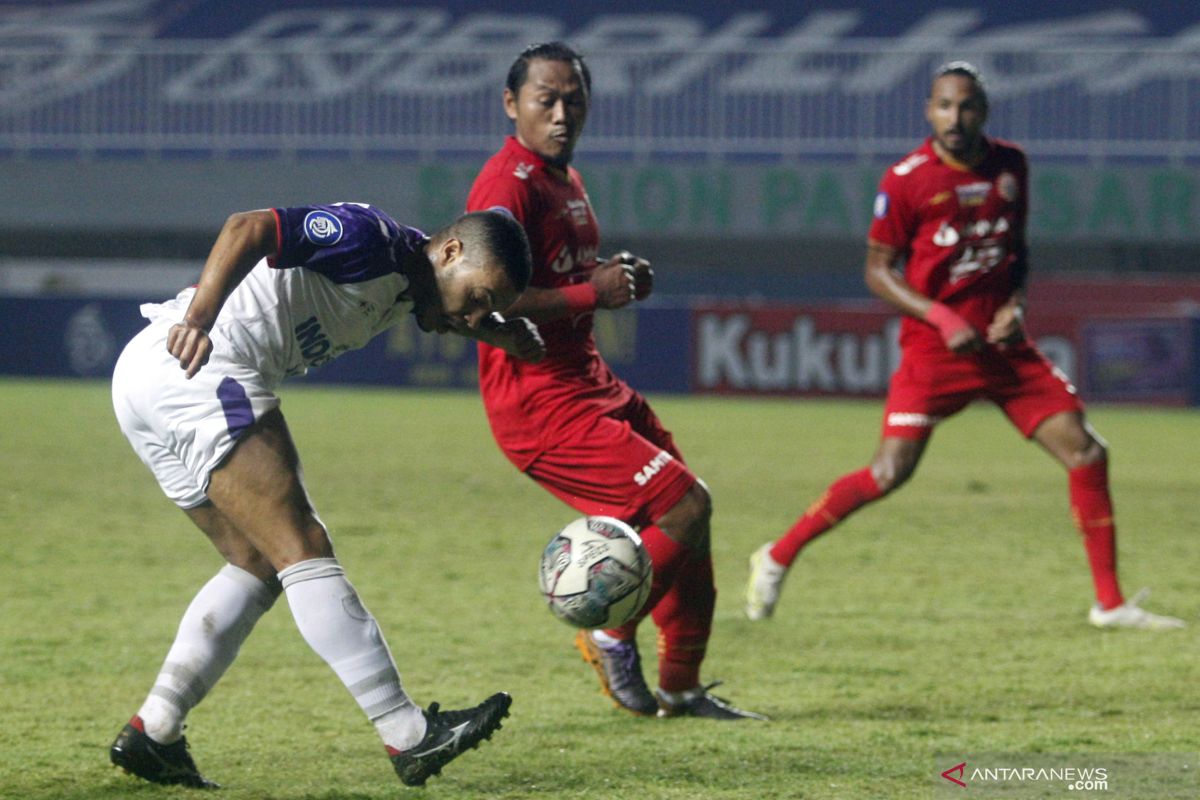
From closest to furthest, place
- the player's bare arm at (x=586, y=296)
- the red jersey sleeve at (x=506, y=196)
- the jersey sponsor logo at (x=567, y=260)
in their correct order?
the player's bare arm at (x=586, y=296) → the red jersey sleeve at (x=506, y=196) → the jersey sponsor logo at (x=567, y=260)

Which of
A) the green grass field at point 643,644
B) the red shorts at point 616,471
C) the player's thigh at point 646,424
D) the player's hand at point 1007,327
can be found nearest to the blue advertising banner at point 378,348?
the green grass field at point 643,644

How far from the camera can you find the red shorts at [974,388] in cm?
676

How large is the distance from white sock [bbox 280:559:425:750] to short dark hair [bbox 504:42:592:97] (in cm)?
184

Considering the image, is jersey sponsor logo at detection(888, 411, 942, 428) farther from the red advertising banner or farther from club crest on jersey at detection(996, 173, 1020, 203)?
the red advertising banner

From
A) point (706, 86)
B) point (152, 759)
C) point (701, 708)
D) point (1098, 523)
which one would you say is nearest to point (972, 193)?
point (1098, 523)

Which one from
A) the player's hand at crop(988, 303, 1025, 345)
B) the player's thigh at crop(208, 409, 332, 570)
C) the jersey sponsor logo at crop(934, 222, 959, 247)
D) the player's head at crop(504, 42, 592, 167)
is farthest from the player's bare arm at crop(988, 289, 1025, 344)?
the player's thigh at crop(208, 409, 332, 570)

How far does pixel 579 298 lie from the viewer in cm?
480

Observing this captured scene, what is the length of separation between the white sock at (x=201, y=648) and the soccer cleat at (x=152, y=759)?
23 mm

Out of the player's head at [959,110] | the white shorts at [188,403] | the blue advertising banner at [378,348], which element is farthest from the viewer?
the blue advertising banner at [378,348]

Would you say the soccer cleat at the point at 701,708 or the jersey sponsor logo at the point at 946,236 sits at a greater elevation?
the jersey sponsor logo at the point at 946,236

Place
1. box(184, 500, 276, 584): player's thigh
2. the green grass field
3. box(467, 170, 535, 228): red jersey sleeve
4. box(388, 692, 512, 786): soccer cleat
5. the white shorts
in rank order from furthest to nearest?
box(467, 170, 535, 228): red jersey sleeve, the green grass field, box(184, 500, 276, 584): player's thigh, the white shorts, box(388, 692, 512, 786): soccer cleat

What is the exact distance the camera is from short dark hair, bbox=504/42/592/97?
505 centimetres

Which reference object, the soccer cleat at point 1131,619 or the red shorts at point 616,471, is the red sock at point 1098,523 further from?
the red shorts at point 616,471

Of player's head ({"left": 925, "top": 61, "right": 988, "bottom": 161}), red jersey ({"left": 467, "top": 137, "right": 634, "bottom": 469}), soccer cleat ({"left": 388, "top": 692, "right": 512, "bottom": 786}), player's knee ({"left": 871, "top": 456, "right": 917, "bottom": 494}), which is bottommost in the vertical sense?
player's knee ({"left": 871, "top": 456, "right": 917, "bottom": 494})
